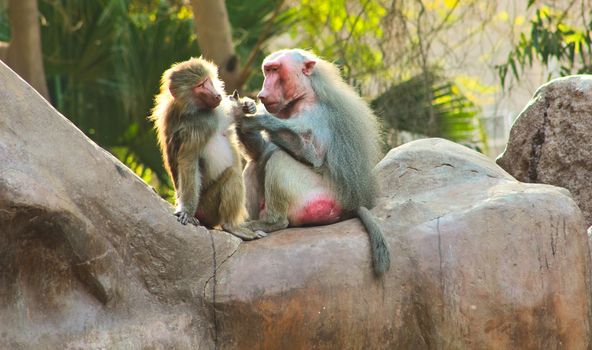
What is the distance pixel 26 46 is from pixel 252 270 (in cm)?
415

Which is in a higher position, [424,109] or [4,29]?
[4,29]

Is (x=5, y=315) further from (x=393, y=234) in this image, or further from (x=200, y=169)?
(x=393, y=234)

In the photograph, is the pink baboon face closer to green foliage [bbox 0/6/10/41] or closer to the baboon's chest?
the baboon's chest

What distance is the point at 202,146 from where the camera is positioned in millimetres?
5637

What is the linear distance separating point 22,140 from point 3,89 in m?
0.26

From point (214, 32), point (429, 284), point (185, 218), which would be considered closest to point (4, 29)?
point (214, 32)

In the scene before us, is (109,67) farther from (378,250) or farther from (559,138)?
(378,250)

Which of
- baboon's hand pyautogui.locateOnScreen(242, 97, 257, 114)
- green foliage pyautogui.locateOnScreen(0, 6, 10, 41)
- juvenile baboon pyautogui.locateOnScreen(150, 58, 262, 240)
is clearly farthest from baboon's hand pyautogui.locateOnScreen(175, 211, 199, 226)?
green foliage pyautogui.locateOnScreen(0, 6, 10, 41)

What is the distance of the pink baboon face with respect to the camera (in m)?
5.96

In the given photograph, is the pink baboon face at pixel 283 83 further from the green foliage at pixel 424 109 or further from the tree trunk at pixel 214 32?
the green foliage at pixel 424 109

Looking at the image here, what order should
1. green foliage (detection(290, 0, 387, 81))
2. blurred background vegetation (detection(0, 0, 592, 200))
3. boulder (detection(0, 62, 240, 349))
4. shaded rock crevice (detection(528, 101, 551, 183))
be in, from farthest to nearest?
green foliage (detection(290, 0, 387, 81)) → blurred background vegetation (detection(0, 0, 592, 200)) → shaded rock crevice (detection(528, 101, 551, 183)) → boulder (detection(0, 62, 240, 349))

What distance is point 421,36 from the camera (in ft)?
34.0

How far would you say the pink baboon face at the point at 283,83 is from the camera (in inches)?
235

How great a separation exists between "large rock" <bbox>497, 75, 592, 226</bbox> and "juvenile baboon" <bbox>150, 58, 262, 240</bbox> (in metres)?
2.31
